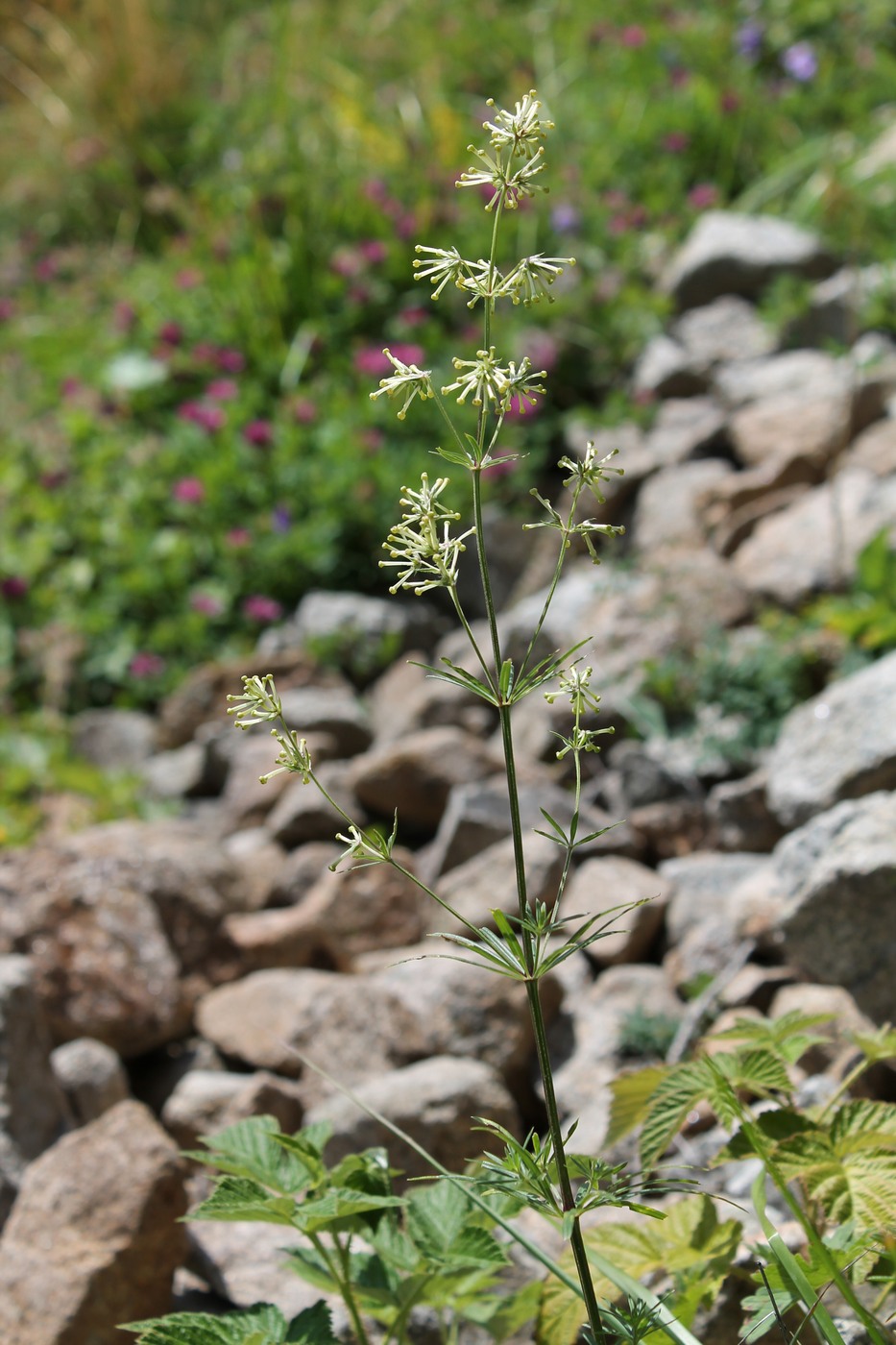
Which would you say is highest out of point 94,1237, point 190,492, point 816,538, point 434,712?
point 190,492

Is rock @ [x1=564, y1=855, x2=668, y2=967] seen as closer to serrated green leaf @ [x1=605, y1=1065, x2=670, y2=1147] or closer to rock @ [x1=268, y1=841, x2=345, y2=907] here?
rock @ [x1=268, y1=841, x2=345, y2=907]

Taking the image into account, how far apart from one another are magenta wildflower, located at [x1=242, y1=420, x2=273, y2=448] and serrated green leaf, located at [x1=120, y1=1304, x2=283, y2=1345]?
15.8ft

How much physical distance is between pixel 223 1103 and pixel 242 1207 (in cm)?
139

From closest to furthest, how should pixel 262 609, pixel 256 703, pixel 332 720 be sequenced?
pixel 256 703
pixel 332 720
pixel 262 609

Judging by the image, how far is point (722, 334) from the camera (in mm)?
5871

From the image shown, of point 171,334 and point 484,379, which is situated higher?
point 171,334

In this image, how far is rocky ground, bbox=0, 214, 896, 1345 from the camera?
7.86 feet

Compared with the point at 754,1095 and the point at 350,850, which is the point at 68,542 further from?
the point at 350,850

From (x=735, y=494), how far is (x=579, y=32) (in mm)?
5069

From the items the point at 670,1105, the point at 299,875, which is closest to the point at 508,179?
the point at 670,1105

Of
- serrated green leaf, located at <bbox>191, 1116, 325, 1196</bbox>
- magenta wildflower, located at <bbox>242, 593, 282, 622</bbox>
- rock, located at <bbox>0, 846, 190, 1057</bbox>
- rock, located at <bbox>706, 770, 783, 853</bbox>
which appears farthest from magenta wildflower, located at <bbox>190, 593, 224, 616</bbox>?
serrated green leaf, located at <bbox>191, 1116, 325, 1196</bbox>

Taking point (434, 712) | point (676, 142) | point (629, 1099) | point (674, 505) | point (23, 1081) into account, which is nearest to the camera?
point (629, 1099)

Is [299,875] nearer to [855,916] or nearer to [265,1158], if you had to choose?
[855,916]

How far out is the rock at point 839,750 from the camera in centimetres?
295
